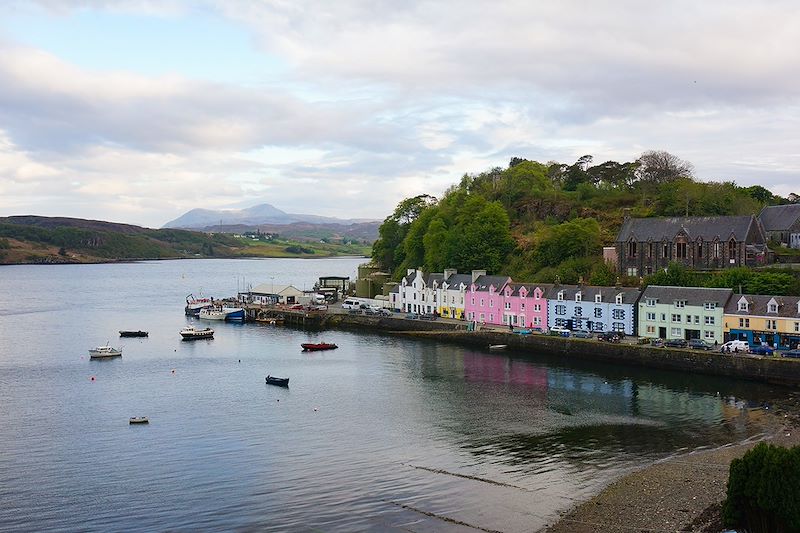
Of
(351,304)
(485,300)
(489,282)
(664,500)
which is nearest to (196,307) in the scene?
(351,304)

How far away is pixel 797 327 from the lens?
1908 inches

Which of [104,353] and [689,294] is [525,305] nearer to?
[689,294]

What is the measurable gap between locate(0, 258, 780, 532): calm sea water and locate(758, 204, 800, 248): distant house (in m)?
29.6

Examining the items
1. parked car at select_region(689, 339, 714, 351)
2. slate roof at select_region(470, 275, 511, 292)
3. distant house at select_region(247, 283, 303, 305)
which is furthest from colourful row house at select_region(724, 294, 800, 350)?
distant house at select_region(247, 283, 303, 305)

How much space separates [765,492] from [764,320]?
3434 cm

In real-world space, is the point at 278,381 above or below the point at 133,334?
below

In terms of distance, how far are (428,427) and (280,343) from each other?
3394 cm

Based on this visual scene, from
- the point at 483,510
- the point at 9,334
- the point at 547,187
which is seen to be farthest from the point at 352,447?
the point at 547,187

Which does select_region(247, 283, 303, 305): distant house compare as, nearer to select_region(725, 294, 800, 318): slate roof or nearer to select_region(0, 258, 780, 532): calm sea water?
select_region(0, 258, 780, 532): calm sea water

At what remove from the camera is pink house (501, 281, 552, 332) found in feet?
212

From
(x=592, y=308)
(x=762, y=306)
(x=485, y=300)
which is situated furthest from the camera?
(x=485, y=300)

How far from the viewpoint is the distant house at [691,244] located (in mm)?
63750

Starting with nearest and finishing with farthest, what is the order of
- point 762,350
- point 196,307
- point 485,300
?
point 762,350, point 485,300, point 196,307

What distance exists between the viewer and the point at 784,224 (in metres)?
69.9
